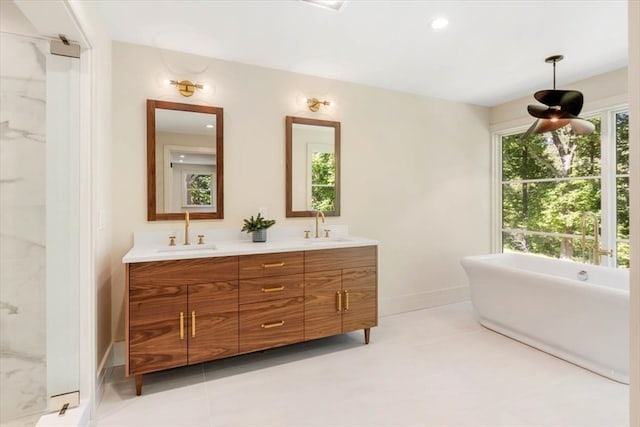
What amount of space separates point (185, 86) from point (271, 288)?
5.94 ft

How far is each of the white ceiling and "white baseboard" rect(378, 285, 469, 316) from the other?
7.92 ft

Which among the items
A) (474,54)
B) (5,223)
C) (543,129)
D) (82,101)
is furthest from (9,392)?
(543,129)

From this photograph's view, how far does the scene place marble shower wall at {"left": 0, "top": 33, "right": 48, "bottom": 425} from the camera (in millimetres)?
1890

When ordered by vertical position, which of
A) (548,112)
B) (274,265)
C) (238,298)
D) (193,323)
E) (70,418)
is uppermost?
(548,112)

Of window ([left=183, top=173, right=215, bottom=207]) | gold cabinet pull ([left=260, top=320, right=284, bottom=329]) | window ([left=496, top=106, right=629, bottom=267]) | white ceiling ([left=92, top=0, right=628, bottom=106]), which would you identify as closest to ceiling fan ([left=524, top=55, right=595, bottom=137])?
window ([left=496, top=106, right=629, bottom=267])

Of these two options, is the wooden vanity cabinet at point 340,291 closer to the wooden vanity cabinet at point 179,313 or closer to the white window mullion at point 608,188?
the wooden vanity cabinet at point 179,313

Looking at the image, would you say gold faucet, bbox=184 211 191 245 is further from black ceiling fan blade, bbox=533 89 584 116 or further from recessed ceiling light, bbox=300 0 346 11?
black ceiling fan blade, bbox=533 89 584 116

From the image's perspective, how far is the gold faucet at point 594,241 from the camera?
10.4 feet

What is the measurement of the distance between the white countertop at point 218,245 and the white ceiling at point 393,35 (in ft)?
5.04

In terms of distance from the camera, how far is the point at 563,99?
8.87 ft

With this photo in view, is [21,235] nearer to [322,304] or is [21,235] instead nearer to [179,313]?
[179,313]

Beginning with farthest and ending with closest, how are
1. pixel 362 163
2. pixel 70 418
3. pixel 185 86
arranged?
pixel 362 163 → pixel 185 86 → pixel 70 418

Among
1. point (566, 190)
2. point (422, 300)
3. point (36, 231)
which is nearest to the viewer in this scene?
point (36, 231)

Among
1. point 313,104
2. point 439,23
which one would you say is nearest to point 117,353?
point 313,104
